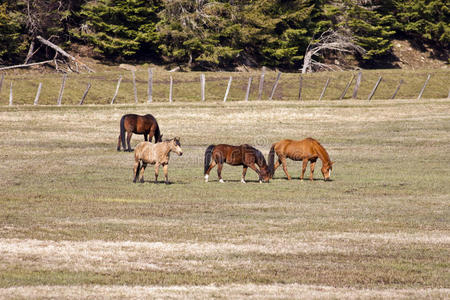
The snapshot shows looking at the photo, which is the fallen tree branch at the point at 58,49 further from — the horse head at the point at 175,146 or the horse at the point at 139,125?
the horse head at the point at 175,146

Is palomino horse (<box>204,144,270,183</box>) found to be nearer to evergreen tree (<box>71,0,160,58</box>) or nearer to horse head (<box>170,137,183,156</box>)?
horse head (<box>170,137,183,156</box>)

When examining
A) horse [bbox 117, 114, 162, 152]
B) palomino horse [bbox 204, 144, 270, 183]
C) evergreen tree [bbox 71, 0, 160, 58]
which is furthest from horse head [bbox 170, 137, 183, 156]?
evergreen tree [bbox 71, 0, 160, 58]

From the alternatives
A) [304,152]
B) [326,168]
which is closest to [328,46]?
[326,168]

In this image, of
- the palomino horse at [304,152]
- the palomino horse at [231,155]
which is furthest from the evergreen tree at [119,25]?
the palomino horse at [231,155]

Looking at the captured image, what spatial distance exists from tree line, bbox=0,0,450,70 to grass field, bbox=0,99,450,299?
1907 inches

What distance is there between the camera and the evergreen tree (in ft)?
284

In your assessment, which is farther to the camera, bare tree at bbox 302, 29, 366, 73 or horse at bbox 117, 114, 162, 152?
bare tree at bbox 302, 29, 366, 73

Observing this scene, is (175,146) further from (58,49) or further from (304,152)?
(58,49)

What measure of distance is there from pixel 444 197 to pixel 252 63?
74222mm

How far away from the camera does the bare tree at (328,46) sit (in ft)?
315

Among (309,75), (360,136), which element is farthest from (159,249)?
(309,75)

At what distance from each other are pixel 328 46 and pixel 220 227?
267 ft

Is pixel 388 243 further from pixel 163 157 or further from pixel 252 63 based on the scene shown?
pixel 252 63

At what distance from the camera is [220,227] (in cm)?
1672
